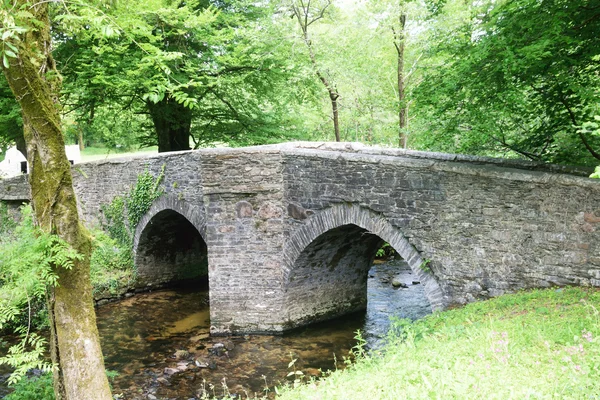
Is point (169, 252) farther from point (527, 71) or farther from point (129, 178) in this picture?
point (527, 71)

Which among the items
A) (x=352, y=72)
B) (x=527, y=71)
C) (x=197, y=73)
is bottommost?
(x=527, y=71)

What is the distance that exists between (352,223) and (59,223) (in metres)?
4.98

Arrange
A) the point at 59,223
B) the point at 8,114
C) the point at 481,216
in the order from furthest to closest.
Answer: the point at 8,114
the point at 481,216
the point at 59,223

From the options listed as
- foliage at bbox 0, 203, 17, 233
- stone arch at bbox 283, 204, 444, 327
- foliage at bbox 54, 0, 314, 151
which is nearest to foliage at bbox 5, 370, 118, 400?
stone arch at bbox 283, 204, 444, 327

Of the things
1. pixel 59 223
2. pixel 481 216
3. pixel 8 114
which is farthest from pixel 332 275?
pixel 8 114

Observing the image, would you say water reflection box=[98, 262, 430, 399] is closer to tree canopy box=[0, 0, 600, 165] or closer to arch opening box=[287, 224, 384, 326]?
arch opening box=[287, 224, 384, 326]

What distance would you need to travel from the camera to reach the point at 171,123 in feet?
50.1

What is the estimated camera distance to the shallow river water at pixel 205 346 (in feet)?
26.8

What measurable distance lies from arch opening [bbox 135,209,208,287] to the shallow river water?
126 centimetres

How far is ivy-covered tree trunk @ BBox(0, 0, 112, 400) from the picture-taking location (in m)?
4.64

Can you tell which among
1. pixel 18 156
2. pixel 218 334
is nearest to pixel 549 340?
pixel 218 334

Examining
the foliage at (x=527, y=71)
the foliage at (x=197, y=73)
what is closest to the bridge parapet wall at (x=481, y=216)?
the foliage at (x=527, y=71)

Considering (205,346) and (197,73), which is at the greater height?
(197,73)

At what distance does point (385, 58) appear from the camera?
17.8m
